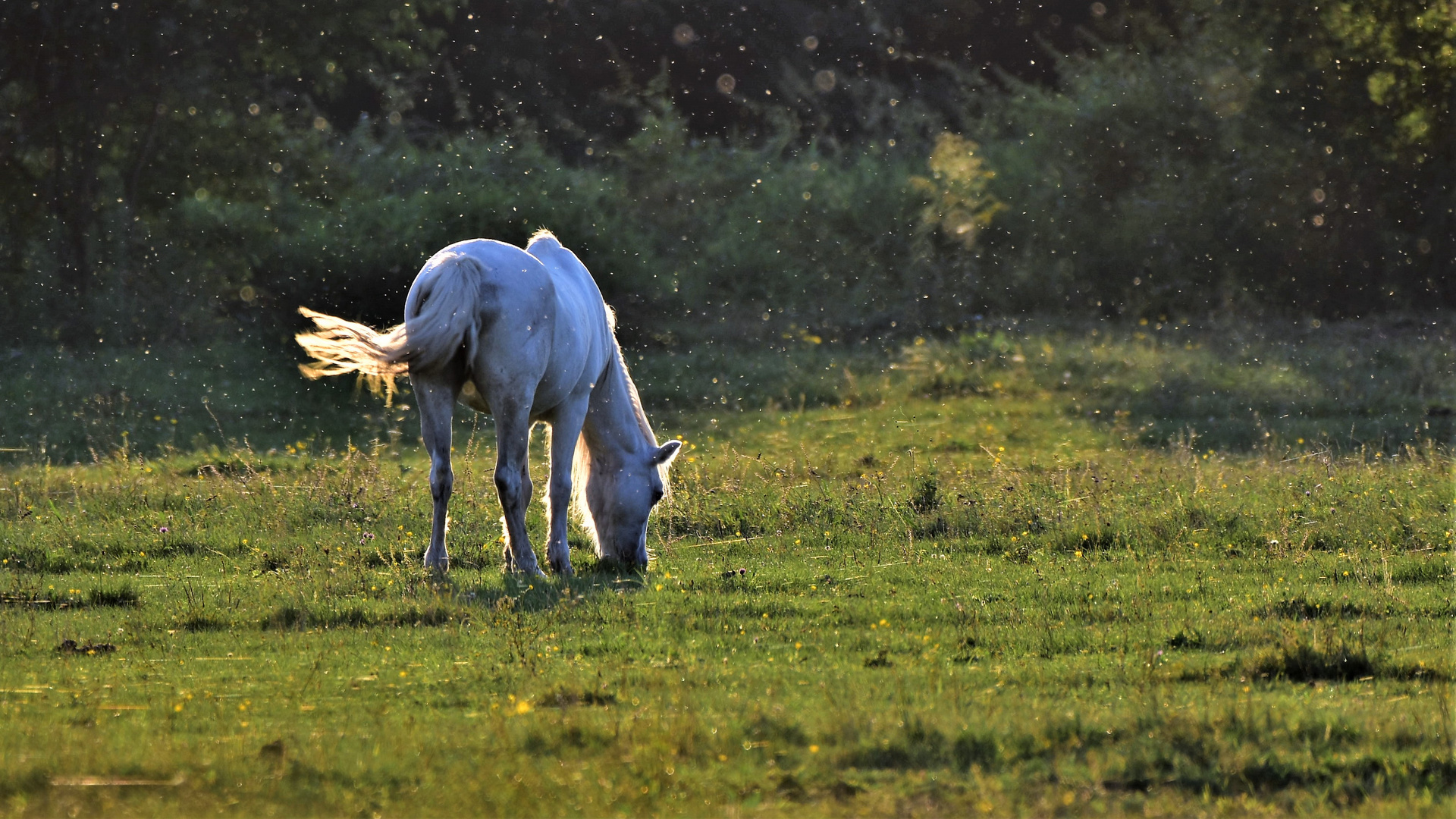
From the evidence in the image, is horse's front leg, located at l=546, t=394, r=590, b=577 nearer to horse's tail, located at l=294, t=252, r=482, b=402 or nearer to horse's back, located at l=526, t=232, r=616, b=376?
horse's back, located at l=526, t=232, r=616, b=376

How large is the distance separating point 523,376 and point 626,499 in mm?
1210

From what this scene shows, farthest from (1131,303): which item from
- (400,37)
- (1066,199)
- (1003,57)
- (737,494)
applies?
(737,494)

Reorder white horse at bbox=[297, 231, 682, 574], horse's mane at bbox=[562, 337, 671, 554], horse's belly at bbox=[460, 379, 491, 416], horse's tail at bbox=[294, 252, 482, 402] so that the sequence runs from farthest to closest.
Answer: horse's mane at bbox=[562, 337, 671, 554], horse's belly at bbox=[460, 379, 491, 416], white horse at bbox=[297, 231, 682, 574], horse's tail at bbox=[294, 252, 482, 402]

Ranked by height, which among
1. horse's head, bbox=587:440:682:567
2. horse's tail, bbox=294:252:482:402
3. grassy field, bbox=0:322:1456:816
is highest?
horse's tail, bbox=294:252:482:402

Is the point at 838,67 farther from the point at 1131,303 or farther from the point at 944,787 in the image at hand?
the point at 944,787

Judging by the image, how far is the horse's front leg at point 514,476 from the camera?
8.85 m

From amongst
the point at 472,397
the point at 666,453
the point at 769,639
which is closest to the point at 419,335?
the point at 472,397

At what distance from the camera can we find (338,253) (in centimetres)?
2320

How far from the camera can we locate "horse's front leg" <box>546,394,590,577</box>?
922 centimetres

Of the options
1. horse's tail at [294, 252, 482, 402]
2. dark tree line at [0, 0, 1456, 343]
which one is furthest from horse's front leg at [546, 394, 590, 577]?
dark tree line at [0, 0, 1456, 343]

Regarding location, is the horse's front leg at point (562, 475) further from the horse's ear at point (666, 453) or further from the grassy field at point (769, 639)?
the horse's ear at point (666, 453)

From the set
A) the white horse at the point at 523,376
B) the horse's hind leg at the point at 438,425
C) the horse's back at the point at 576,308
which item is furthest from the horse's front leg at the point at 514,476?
the horse's back at the point at 576,308

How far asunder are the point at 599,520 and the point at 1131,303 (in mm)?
21711

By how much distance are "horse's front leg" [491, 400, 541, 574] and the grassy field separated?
1.07 ft
